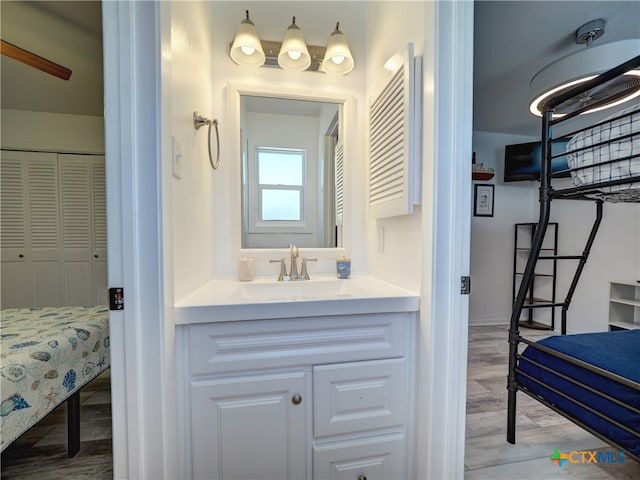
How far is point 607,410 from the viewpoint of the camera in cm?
96

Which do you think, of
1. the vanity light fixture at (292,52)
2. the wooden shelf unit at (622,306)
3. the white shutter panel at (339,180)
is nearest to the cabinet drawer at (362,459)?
the white shutter panel at (339,180)

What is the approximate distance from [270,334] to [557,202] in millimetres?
3904

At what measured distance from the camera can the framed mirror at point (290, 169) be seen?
5.42 ft

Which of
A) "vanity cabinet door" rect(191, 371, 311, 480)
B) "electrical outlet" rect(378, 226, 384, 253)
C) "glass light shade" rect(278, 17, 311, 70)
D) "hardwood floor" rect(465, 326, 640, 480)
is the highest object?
"glass light shade" rect(278, 17, 311, 70)

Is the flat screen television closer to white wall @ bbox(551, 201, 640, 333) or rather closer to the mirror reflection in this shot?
white wall @ bbox(551, 201, 640, 333)

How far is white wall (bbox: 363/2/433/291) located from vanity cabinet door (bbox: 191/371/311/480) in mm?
623

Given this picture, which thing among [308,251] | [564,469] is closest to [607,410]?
[564,469]

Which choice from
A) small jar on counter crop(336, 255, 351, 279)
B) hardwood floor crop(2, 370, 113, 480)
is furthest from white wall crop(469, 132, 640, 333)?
hardwood floor crop(2, 370, 113, 480)

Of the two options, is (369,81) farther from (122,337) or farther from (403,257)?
(122,337)

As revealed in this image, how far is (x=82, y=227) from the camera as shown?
2.84 meters

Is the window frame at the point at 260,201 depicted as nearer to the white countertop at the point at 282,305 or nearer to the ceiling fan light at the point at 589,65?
the white countertop at the point at 282,305

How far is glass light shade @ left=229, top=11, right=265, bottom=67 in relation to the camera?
57.0 inches

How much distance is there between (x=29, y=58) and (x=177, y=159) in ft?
4.00

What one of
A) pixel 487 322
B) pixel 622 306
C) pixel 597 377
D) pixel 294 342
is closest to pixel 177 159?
pixel 294 342
